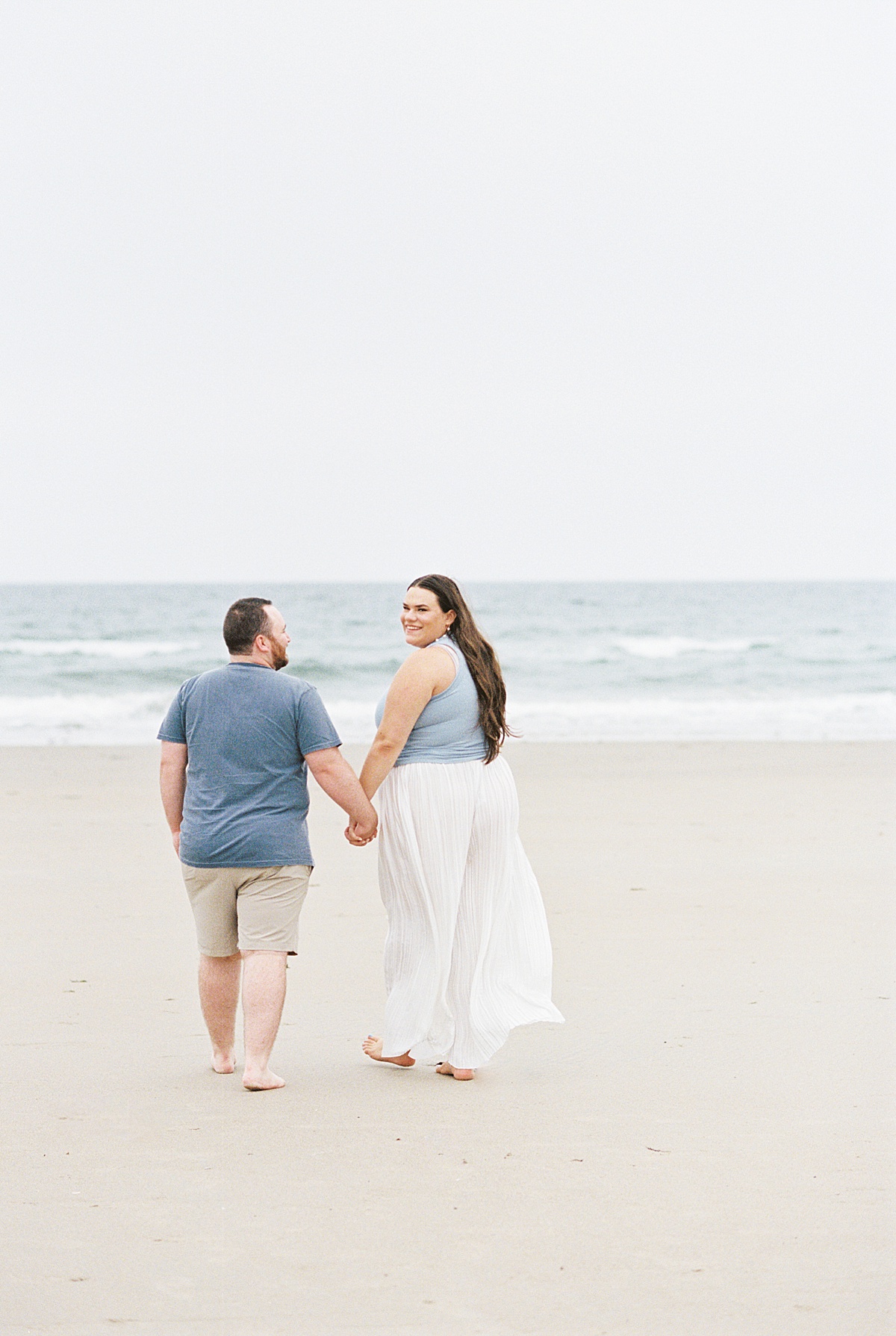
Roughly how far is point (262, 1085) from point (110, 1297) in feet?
4.26

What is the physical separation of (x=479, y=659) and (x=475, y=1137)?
4.74 ft

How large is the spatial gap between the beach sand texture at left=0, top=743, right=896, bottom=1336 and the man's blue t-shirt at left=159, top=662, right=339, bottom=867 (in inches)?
28.9

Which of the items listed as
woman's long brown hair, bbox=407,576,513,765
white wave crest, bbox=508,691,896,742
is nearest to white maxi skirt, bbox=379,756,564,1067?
woman's long brown hair, bbox=407,576,513,765

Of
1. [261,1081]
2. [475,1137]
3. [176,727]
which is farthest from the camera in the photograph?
[176,727]

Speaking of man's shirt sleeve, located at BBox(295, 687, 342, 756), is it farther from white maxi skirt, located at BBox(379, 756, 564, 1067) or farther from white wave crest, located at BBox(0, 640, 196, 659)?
white wave crest, located at BBox(0, 640, 196, 659)

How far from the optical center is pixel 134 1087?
13.2 ft

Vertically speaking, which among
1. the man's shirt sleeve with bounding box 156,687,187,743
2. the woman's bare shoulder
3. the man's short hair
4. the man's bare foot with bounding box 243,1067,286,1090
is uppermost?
the man's short hair

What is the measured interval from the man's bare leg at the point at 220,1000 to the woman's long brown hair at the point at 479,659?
104cm

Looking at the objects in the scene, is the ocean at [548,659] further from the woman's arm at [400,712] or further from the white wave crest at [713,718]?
the woman's arm at [400,712]

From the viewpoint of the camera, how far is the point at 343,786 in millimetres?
3990

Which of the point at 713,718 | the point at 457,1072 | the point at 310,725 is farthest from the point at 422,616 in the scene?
the point at 713,718

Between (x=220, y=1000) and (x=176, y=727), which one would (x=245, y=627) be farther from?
(x=220, y=1000)

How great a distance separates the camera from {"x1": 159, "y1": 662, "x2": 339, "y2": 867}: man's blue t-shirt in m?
3.97

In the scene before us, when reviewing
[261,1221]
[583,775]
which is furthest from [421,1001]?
[583,775]
